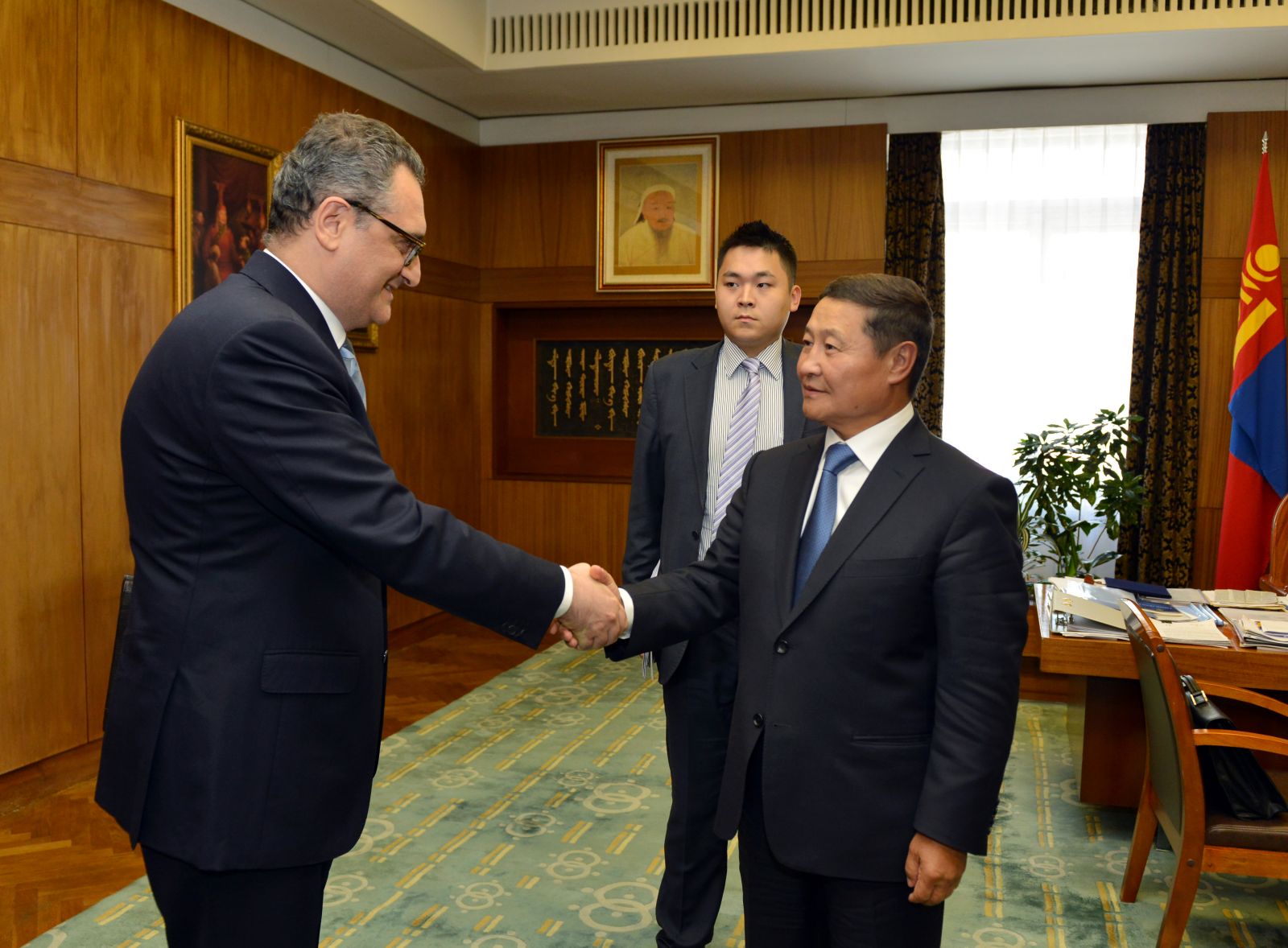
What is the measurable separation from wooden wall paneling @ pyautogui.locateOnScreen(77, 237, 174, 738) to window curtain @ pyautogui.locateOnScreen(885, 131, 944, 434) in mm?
4297

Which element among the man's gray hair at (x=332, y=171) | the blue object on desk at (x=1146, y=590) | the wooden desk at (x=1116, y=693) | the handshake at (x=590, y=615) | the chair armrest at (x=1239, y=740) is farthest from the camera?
the blue object on desk at (x=1146, y=590)

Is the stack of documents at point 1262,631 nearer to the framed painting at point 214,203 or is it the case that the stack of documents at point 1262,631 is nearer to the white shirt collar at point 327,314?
the white shirt collar at point 327,314

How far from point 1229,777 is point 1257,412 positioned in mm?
3864

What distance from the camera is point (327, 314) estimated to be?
6.14ft

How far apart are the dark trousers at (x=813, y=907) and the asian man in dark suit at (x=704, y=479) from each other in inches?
30.4

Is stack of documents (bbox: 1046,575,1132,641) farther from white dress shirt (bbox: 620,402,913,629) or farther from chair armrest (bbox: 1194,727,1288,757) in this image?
white dress shirt (bbox: 620,402,913,629)

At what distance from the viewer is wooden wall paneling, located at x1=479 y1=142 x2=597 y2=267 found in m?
7.42

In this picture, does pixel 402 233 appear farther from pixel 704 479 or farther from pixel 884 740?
pixel 704 479

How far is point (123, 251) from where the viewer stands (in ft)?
15.2

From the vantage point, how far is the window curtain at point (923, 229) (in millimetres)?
6840

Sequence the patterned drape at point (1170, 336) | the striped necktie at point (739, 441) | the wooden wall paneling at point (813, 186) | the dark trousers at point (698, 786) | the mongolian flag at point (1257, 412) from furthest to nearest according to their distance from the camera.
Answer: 1. the wooden wall paneling at point (813, 186)
2. the patterned drape at point (1170, 336)
3. the mongolian flag at point (1257, 412)
4. the striped necktie at point (739, 441)
5. the dark trousers at point (698, 786)

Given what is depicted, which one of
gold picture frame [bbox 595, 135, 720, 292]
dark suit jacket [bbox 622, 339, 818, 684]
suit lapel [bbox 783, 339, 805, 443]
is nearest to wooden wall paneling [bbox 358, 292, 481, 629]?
gold picture frame [bbox 595, 135, 720, 292]

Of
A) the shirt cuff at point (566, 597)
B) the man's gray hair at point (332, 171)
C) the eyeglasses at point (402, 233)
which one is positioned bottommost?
the shirt cuff at point (566, 597)

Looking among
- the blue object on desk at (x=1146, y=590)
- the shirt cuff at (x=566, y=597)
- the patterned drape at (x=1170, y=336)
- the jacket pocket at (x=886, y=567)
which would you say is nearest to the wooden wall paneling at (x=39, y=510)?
the shirt cuff at (x=566, y=597)
